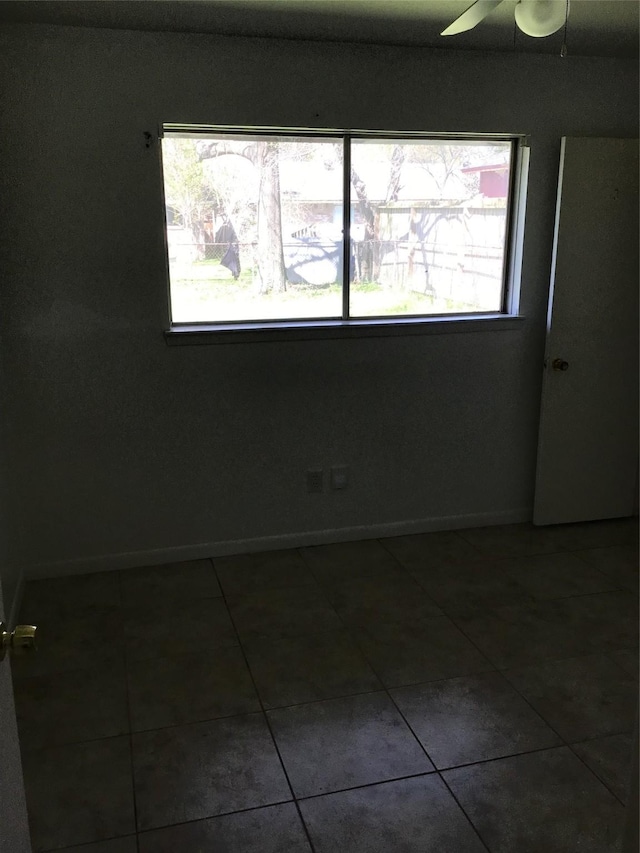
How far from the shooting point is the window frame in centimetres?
316

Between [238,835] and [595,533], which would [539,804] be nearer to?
[238,835]

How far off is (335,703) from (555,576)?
4.61 feet

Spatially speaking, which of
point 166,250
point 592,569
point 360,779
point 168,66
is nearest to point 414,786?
point 360,779

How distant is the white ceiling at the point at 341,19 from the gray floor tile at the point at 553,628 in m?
2.32

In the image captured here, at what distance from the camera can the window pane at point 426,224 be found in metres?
3.35

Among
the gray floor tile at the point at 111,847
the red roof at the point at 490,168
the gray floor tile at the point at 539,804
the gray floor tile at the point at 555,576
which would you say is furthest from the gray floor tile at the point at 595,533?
the gray floor tile at the point at 111,847

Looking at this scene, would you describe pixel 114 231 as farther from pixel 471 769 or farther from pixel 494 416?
pixel 471 769

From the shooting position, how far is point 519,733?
2.23 metres

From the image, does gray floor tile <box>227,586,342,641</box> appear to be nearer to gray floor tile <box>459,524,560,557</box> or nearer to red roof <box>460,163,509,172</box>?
gray floor tile <box>459,524,560,557</box>

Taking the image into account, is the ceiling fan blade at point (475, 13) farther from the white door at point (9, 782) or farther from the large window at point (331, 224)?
the white door at point (9, 782)

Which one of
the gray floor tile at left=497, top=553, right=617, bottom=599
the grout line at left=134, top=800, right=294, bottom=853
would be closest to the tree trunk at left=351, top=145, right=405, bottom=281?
the gray floor tile at left=497, top=553, right=617, bottom=599

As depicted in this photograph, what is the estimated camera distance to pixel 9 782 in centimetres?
118

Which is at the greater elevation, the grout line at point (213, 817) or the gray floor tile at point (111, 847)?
the grout line at point (213, 817)

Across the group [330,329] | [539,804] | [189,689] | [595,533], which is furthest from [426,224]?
[539,804]
